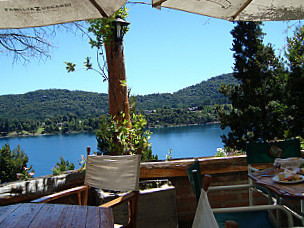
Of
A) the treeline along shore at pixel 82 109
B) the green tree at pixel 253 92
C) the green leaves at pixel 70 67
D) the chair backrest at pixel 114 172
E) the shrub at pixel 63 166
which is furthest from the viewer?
the treeline along shore at pixel 82 109

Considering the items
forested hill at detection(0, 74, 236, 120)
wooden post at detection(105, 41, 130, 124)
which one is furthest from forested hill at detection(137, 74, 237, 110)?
wooden post at detection(105, 41, 130, 124)

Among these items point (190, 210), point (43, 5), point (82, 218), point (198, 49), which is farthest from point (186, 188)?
point (198, 49)

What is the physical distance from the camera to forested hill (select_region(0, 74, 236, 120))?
29.2ft

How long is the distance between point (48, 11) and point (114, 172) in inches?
51.1

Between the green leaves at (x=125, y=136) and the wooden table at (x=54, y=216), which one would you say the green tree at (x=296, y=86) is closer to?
the green leaves at (x=125, y=136)

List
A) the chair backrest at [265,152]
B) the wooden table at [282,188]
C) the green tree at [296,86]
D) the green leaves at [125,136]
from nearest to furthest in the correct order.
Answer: the wooden table at [282,188] → the chair backrest at [265,152] → the green leaves at [125,136] → the green tree at [296,86]

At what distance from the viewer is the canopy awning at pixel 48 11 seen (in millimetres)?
1609

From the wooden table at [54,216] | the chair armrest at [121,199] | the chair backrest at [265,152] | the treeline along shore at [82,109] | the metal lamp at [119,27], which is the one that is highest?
the metal lamp at [119,27]

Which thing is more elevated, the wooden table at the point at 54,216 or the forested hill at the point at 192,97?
the forested hill at the point at 192,97

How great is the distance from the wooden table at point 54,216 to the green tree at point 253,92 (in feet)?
20.3

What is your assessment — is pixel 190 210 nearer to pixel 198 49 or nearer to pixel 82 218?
pixel 82 218

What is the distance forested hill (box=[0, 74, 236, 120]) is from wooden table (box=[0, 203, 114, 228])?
655 centimetres

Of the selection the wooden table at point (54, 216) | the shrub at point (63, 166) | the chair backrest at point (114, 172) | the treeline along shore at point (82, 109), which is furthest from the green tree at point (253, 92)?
the wooden table at point (54, 216)

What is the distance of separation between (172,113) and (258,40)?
326 centimetres
